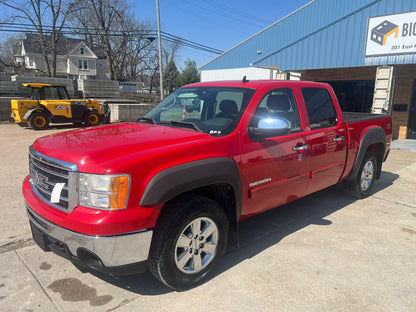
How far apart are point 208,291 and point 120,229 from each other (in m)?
1.04

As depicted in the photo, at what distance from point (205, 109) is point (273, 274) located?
1.90 meters

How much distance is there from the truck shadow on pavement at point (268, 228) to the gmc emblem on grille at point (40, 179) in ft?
3.09

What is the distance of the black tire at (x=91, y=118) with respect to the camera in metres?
15.1

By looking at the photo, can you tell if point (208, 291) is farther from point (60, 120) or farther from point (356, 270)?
point (60, 120)

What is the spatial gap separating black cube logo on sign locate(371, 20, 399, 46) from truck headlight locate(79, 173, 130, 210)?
1118 centimetres

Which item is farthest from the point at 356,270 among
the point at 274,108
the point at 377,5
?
the point at 377,5

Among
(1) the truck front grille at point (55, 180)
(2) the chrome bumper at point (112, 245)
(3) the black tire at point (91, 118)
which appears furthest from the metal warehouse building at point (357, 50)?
(1) the truck front grille at point (55, 180)

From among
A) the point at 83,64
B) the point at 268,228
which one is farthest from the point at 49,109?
→ the point at 83,64

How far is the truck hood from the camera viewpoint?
2316 millimetres

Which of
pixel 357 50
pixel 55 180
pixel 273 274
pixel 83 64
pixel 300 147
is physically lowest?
pixel 273 274

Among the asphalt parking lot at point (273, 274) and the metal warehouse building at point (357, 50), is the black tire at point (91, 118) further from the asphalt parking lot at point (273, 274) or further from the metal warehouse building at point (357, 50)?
the asphalt parking lot at point (273, 274)

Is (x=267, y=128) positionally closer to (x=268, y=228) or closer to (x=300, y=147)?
(x=300, y=147)

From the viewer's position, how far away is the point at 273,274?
2.99m

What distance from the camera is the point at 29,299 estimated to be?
260cm
